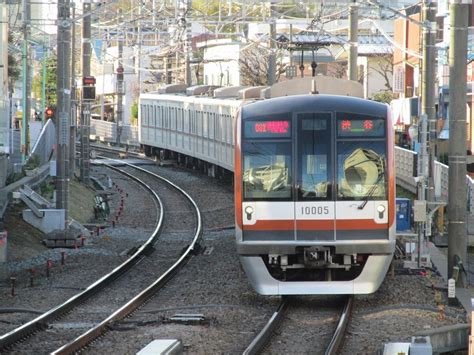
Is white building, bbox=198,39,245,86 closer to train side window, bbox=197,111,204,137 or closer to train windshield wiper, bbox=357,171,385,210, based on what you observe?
train side window, bbox=197,111,204,137

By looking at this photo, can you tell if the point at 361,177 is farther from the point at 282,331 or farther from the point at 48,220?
the point at 48,220

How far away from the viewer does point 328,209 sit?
570 inches

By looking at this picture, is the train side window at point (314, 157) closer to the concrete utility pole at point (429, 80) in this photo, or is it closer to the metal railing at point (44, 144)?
the concrete utility pole at point (429, 80)

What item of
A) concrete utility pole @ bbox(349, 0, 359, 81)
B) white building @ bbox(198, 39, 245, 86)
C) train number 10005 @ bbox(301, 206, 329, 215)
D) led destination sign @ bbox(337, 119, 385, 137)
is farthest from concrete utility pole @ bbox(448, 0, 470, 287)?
white building @ bbox(198, 39, 245, 86)

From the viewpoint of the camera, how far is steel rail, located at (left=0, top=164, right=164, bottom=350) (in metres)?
12.0

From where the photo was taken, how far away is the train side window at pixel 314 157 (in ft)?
47.7

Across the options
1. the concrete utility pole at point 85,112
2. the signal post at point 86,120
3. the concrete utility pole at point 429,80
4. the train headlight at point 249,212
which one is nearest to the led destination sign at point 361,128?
the train headlight at point 249,212

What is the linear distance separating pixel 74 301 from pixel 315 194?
10.9ft

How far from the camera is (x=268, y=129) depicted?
14.7m

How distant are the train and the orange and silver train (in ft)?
0.04

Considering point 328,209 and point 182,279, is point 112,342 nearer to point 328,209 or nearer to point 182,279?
point 328,209

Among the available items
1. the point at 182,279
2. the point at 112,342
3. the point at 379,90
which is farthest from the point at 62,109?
the point at 379,90

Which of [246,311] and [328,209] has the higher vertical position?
[328,209]

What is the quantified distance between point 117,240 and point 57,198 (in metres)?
1.44
